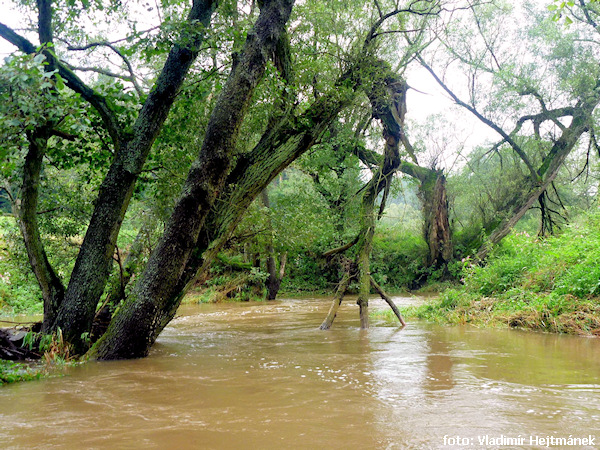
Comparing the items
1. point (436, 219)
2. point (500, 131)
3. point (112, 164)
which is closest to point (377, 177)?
point (112, 164)

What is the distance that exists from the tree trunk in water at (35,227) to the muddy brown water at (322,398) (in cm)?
126

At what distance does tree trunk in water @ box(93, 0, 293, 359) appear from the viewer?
570 cm

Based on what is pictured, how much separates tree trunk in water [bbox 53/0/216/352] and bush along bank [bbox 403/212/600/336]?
6.72 m

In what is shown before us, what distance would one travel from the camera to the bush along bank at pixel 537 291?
24.3ft

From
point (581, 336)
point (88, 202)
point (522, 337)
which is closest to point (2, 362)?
point (88, 202)

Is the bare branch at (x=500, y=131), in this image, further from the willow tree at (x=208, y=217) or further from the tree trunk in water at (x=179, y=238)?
the tree trunk in water at (x=179, y=238)

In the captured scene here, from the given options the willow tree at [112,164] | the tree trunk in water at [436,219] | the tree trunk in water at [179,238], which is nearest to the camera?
the tree trunk in water at [179,238]

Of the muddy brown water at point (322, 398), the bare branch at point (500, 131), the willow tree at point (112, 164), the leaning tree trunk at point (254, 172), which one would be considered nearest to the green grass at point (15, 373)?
the muddy brown water at point (322, 398)

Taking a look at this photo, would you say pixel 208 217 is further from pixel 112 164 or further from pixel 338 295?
pixel 338 295

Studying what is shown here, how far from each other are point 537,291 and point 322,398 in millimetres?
6546

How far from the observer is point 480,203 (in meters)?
18.4

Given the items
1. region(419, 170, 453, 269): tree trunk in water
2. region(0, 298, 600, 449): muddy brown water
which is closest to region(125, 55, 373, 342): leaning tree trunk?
region(0, 298, 600, 449): muddy brown water

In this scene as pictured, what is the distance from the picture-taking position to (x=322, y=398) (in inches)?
148

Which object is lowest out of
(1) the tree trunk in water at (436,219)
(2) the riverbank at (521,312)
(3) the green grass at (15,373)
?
(3) the green grass at (15,373)
